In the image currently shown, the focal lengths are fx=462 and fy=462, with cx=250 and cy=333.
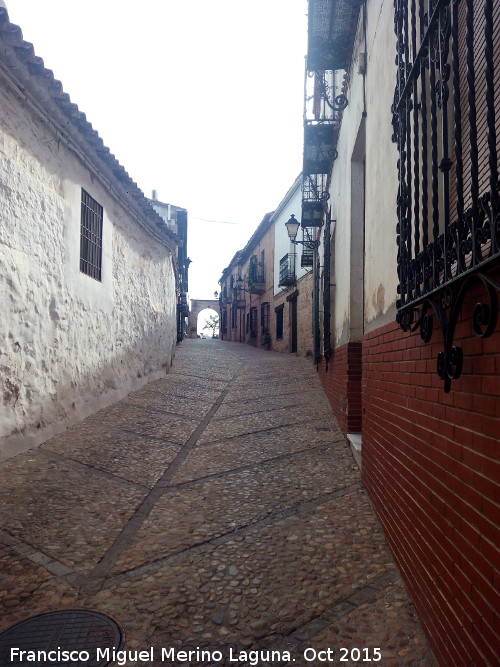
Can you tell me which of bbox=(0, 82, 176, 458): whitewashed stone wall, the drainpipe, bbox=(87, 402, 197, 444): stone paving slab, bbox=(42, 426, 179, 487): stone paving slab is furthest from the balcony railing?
bbox=(42, 426, 179, 487): stone paving slab

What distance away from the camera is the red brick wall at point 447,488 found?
4.44 ft

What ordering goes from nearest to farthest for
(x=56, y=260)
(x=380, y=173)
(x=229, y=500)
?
(x=380, y=173) < (x=229, y=500) < (x=56, y=260)

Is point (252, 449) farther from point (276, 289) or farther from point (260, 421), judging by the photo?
point (276, 289)

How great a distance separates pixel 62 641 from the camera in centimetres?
203

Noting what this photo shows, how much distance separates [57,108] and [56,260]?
1.72m

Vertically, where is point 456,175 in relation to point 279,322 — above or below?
below

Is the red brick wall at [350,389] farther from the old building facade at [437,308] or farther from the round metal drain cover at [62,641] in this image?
the round metal drain cover at [62,641]

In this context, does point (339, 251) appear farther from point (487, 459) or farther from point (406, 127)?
point (487, 459)

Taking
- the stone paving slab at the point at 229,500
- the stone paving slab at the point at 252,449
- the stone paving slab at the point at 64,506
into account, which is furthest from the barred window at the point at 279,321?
the stone paving slab at the point at 64,506

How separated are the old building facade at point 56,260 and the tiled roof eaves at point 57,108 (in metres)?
0.01

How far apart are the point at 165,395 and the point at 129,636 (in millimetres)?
5921

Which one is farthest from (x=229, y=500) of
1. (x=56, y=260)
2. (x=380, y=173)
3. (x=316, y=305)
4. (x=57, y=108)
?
(x=316, y=305)

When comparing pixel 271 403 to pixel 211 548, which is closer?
pixel 211 548

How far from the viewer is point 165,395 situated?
789 cm
